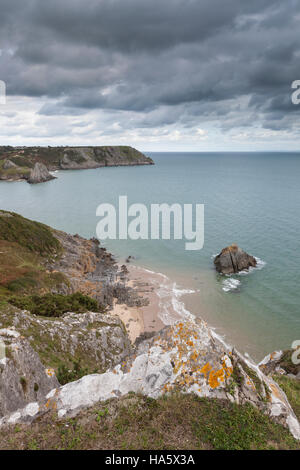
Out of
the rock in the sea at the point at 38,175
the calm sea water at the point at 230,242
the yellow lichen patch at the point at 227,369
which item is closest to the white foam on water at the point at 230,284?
the calm sea water at the point at 230,242

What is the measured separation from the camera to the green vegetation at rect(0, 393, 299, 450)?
6.37m

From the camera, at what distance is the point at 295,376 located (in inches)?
527

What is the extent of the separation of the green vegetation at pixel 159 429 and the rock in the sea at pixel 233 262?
4203 cm

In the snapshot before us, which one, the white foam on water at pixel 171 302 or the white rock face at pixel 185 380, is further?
the white foam on water at pixel 171 302

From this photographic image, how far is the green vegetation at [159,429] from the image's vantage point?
637cm

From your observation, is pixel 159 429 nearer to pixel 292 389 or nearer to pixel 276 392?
pixel 276 392

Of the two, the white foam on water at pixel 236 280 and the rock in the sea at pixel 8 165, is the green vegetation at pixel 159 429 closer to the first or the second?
the white foam on water at pixel 236 280

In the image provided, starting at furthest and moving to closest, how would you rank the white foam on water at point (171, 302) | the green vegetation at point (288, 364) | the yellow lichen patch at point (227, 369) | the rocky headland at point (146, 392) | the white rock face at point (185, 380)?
the white foam on water at point (171, 302) → the green vegetation at point (288, 364) → the yellow lichen patch at point (227, 369) → the white rock face at point (185, 380) → the rocky headland at point (146, 392)

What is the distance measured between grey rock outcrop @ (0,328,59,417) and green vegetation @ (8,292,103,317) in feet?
20.4

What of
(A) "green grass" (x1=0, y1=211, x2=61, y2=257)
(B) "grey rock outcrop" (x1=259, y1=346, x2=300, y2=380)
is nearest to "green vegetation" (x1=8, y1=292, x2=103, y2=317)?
(B) "grey rock outcrop" (x1=259, y1=346, x2=300, y2=380)

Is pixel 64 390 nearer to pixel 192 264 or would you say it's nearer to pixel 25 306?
pixel 25 306

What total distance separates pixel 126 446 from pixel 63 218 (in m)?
85.7

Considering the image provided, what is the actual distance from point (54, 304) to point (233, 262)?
35779mm

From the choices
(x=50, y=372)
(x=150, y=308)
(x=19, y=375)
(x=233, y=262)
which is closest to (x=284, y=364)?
(x=50, y=372)
